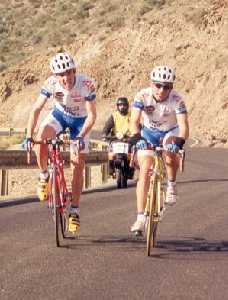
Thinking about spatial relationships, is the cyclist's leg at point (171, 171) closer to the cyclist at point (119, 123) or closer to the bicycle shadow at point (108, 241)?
the bicycle shadow at point (108, 241)

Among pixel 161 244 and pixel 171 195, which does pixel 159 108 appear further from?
pixel 161 244

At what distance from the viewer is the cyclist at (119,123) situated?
18.3m

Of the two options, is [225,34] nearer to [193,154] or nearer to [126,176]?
[193,154]

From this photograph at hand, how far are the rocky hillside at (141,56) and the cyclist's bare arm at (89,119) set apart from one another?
37391mm

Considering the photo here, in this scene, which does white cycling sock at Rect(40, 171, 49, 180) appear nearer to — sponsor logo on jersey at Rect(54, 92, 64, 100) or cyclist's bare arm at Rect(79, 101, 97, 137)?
cyclist's bare arm at Rect(79, 101, 97, 137)

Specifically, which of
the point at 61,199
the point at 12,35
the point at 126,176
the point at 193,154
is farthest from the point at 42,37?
the point at 61,199

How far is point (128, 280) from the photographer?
823 cm

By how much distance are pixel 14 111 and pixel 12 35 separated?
2072cm

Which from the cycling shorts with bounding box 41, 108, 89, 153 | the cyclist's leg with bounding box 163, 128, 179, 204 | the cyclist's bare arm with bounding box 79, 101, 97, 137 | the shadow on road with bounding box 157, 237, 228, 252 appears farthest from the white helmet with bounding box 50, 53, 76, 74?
the shadow on road with bounding box 157, 237, 228, 252

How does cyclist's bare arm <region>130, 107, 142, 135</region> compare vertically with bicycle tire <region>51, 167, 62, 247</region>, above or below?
above

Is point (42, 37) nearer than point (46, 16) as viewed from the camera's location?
Yes

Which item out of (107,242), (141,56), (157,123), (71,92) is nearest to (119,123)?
(107,242)

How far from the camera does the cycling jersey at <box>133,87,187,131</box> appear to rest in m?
10.0

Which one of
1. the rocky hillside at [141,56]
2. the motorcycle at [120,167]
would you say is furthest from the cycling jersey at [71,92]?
the rocky hillside at [141,56]
